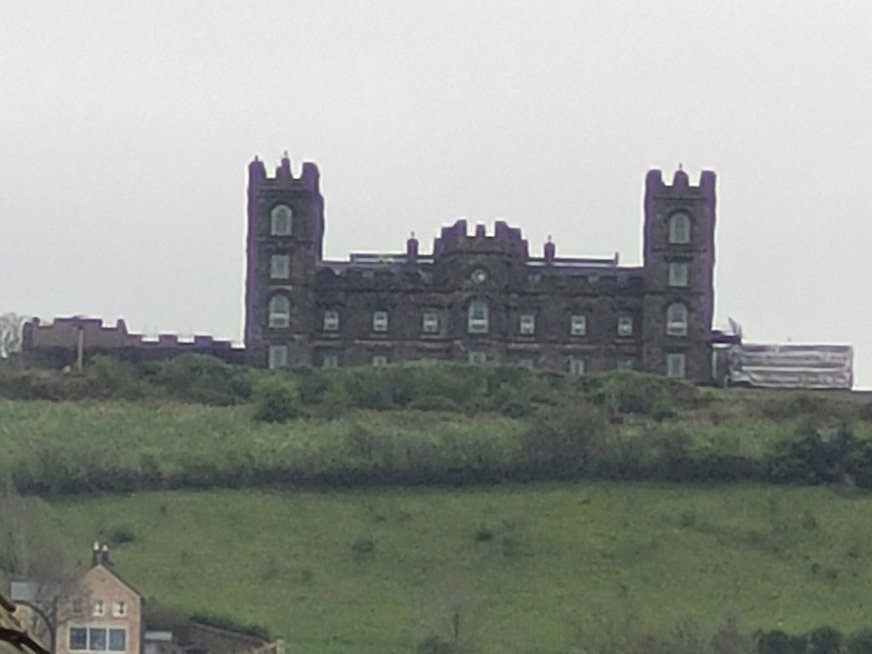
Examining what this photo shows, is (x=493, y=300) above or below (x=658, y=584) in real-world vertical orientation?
above

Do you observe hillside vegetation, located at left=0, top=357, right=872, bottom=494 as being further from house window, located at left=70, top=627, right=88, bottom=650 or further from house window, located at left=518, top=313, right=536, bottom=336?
house window, located at left=70, top=627, right=88, bottom=650

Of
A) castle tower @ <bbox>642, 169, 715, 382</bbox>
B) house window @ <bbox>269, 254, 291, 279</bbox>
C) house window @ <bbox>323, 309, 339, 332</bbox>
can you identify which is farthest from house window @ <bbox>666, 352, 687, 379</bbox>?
house window @ <bbox>269, 254, 291, 279</bbox>

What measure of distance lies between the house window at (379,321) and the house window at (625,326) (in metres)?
8.29

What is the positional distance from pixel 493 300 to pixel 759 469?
12.8 m

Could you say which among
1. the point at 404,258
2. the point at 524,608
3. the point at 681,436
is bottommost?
the point at 524,608

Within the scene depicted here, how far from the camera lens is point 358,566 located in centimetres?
6769

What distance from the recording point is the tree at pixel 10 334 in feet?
308

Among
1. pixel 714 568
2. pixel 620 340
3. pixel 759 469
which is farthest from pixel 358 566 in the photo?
pixel 620 340

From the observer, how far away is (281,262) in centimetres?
8612

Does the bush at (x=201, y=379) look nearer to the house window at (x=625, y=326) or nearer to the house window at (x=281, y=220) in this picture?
the house window at (x=281, y=220)

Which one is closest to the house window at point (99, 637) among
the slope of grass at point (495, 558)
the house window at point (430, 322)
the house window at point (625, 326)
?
the slope of grass at point (495, 558)

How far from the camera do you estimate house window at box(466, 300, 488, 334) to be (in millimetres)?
85500

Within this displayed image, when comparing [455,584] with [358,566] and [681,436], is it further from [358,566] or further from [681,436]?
[681,436]

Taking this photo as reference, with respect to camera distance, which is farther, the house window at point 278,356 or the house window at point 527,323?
the house window at point 527,323
